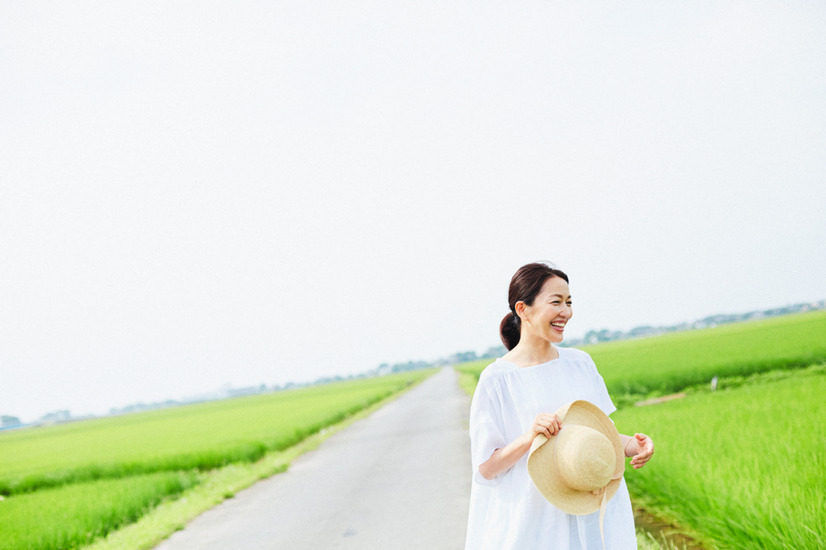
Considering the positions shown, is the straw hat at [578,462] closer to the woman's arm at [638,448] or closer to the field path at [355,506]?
the woman's arm at [638,448]

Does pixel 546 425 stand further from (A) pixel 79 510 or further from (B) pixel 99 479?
(B) pixel 99 479

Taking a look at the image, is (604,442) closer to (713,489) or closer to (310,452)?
(713,489)

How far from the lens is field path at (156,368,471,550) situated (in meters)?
6.08

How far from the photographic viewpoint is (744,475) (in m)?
4.93

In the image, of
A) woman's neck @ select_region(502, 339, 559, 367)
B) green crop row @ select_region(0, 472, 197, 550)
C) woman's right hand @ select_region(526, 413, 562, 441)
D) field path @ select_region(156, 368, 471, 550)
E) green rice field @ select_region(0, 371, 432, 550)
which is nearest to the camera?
woman's right hand @ select_region(526, 413, 562, 441)

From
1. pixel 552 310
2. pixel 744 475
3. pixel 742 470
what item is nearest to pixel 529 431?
A: pixel 552 310

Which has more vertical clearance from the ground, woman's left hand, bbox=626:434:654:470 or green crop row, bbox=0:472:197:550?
woman's left hand, bbox=626:434:654:470

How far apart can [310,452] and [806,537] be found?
1250 centimetres

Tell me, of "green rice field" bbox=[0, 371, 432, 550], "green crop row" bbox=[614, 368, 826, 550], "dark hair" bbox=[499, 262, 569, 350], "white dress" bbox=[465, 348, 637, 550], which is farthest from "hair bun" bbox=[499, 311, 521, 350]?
"green rice field" bbox=[0, 371, 432, 550]

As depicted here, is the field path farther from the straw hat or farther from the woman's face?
the woman's face

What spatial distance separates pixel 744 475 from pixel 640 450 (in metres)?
3.28

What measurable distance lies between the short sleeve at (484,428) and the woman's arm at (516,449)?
22 millimetres

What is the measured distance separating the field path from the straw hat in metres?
3.68

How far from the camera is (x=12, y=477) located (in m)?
15.1
